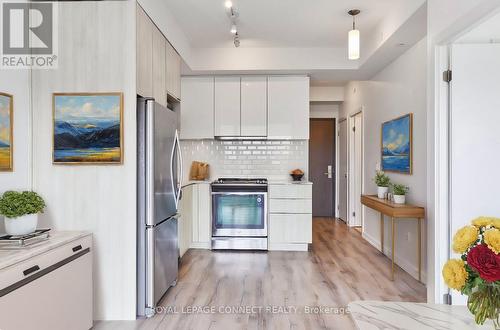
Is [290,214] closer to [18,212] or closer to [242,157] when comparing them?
[242,157]

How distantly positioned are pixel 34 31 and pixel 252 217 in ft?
10.5

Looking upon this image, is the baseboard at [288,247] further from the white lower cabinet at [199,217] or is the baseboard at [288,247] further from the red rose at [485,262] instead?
the red rose at [485,262]

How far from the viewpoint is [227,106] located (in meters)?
4.87

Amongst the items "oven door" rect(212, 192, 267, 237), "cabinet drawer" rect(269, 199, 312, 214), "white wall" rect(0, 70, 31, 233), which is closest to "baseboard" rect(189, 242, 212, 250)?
"oven door" rect(212, 192, 267, 237)

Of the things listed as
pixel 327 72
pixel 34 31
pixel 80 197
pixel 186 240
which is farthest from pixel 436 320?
pixel 327 72

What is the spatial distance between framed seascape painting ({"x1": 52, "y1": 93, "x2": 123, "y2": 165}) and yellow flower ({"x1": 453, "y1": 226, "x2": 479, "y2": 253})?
2297 millimetres

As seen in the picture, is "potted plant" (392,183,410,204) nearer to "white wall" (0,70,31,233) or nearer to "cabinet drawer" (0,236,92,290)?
"cabinet drawer" (0,236,92,290)

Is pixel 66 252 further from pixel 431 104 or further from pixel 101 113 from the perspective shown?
pixel 431 104

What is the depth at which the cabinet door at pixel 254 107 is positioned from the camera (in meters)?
4.85

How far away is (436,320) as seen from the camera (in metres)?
1.17

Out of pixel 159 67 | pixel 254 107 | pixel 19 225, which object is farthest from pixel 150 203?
pixel 254 107

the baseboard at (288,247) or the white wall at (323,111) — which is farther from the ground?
the white wall at (323,111)

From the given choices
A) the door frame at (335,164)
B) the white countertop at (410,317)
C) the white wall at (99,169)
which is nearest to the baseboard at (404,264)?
the door frame at (335,164)

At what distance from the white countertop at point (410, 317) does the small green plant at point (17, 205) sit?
196 cm
